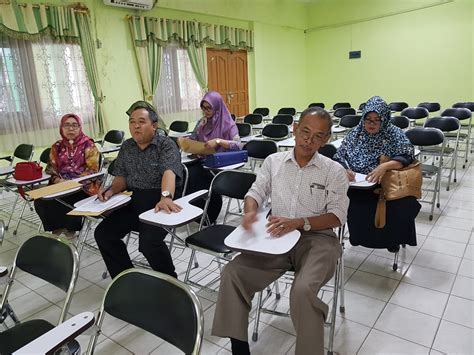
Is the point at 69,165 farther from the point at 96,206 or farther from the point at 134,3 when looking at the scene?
the point at 134,3

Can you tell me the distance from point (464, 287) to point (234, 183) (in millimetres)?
1662

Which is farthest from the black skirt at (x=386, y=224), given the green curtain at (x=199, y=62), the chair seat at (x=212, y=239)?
the green curtain at (x=199, y=62)

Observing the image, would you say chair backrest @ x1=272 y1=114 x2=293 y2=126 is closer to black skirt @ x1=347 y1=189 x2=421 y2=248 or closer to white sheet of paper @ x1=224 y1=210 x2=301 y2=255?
black skirt @ x1=347 y1=189 x2=421 y2=248

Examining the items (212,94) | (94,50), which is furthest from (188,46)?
(212,94)

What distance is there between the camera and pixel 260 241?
62.2 inches

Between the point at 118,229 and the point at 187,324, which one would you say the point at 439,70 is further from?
the point at 187,324

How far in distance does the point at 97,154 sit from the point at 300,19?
8.47 m

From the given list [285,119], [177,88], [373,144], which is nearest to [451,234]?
[373,144]

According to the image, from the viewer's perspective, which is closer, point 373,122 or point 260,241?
point 260,241

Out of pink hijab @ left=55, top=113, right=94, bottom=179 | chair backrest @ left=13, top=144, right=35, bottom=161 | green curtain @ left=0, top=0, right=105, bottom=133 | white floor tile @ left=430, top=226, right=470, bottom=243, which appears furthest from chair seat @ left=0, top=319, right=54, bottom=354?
green curtain @ left=0, top=0, right=105, bottom=133

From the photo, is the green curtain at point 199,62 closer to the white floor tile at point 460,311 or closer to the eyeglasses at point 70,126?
the eyeglasses at point 70,126

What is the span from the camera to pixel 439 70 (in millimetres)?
8266

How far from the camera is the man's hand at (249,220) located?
5.69 feet

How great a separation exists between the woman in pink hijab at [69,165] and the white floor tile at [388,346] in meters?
2.29
